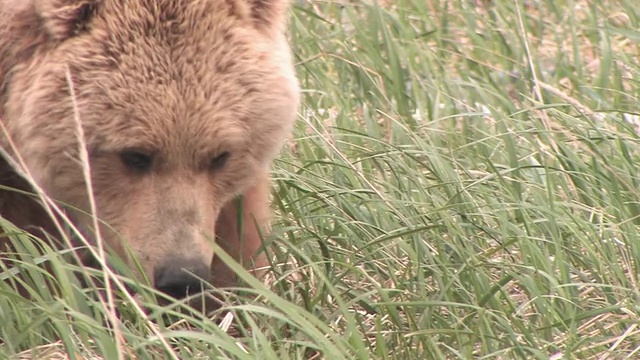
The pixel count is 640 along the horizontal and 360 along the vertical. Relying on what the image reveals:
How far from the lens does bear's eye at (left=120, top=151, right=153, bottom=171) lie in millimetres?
3486

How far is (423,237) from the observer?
374cm

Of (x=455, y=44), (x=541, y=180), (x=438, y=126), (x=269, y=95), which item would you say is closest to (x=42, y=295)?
(x=269, y=95)

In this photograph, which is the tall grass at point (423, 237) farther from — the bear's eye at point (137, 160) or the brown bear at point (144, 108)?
the bear's eye at point (137, 160)

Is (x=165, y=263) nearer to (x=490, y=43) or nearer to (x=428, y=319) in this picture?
(x=428, y=319)

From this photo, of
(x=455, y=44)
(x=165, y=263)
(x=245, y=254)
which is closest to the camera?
(x=165, y=263)

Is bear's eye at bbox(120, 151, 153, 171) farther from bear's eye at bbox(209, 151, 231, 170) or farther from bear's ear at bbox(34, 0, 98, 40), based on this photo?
bear's ear at bbox(34, 0, 98, 40)

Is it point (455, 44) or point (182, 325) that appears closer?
point (182, 325)

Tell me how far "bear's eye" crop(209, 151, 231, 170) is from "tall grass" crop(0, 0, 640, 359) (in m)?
0.25

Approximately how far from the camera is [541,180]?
4.18 m

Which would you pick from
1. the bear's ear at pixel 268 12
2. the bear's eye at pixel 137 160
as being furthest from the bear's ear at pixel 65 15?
the bear's ear at pixel 268 12

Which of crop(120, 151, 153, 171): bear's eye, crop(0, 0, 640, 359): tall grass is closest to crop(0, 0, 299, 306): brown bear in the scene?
crop(120, 151, 153, 171): bear's eye

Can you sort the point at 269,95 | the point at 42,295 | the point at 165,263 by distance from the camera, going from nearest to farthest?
the point at 42,295
the point at 165,263
the point at 269,95

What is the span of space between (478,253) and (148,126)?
37.6 inches

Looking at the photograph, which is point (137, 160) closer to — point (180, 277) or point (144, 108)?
point (144, 108)
